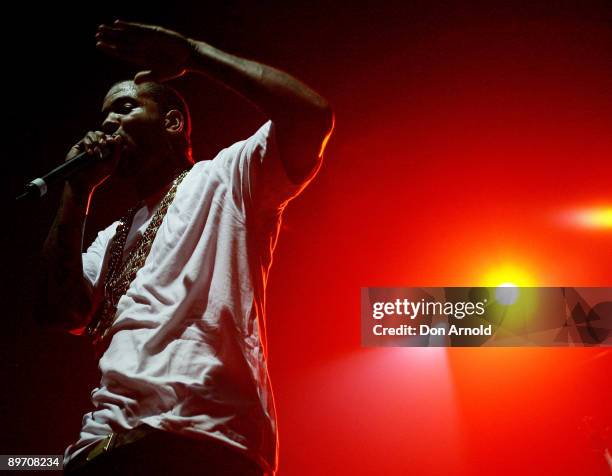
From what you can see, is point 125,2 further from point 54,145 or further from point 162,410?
point 162,410

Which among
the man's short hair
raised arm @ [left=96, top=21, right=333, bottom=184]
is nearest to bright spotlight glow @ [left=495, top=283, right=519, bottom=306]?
the man's short hair

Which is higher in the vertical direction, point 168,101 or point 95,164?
point 168,101

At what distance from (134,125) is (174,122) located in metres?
0.09

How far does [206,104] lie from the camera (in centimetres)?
308

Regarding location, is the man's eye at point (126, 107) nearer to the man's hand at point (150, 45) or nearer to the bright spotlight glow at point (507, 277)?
the man's hand at point (150, 45)

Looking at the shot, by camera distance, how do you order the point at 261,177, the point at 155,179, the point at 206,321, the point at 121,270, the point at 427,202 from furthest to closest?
the point at 427,202 < the point at 155,179 < the point at 121,270 < the point at 261,177 < the point at 206,321

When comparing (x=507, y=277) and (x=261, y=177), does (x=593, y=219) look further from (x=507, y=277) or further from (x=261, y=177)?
(x=261, y=177)

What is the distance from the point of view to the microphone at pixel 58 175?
3.76 feet

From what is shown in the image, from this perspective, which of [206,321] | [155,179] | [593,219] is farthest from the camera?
[593,219]

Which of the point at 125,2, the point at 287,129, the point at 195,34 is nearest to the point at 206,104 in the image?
the point at 195,34

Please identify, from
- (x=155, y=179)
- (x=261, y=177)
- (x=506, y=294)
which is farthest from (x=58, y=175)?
(x=506, y=294)

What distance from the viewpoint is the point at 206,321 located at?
34.1 inches

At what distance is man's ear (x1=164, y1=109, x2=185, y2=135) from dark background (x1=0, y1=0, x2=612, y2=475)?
1727 millimetres

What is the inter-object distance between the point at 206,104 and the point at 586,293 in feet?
8.18
